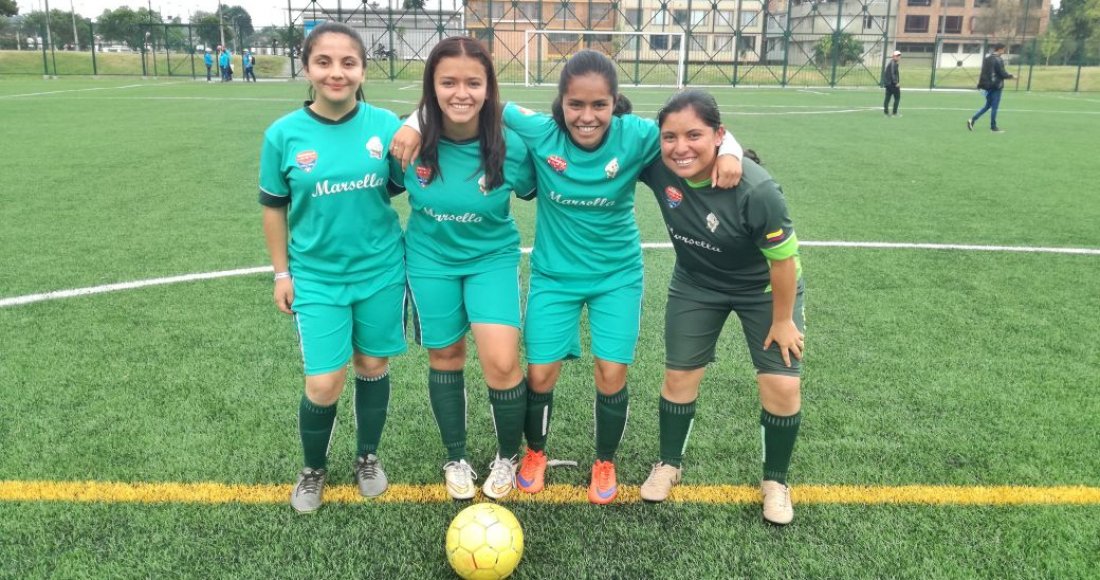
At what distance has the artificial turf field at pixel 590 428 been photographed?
2688 mm

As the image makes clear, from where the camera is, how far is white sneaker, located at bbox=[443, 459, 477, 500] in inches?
120

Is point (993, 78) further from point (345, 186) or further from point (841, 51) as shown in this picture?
point (841, 51)

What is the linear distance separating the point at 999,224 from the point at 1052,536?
5.78m

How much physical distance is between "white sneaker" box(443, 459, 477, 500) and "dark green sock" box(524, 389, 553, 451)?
0.28 metres

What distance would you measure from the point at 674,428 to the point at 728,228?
863mm

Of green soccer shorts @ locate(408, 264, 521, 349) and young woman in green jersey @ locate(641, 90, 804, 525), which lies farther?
green soccer shorts @ locate(408, 264, 521, 349)

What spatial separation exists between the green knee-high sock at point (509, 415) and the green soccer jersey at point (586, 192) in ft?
1.65

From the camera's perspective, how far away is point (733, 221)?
268cm

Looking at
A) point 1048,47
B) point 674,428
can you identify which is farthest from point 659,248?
point 1048,47

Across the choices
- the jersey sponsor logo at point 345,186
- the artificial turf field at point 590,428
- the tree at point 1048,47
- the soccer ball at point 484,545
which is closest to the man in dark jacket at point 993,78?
the artificial turf field at point 590,428

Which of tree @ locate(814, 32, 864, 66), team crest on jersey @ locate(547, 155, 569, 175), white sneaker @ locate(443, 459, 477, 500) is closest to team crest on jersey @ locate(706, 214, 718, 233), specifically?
team crest on jersey @ locate(547, 155, 569, 175)

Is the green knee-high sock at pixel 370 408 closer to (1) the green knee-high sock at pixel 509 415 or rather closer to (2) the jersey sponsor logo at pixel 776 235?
(1) the green knee-high sock at pixel 509 415

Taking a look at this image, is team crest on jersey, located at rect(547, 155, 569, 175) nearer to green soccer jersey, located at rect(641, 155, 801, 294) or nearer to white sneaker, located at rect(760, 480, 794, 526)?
green soccer jersey, located at rect(641, 155, 801, 294)

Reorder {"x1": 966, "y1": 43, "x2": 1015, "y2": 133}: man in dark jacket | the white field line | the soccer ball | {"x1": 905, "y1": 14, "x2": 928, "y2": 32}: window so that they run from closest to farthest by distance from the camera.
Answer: the soccer ball
the white field line
{"x1": 966, "y1": 43, "x2": 1015, "y2": 133}: man in dark jacket
{"x1": 905, "y1": 14, "x2": 928, "y2": 32}: window
